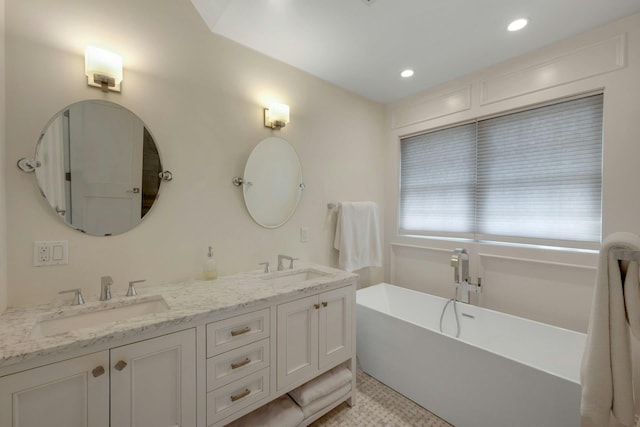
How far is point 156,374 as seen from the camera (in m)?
1.06

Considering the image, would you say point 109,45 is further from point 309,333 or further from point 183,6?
point 309,333

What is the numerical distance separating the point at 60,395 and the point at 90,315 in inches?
14.9

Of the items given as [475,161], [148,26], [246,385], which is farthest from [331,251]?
[148,26]

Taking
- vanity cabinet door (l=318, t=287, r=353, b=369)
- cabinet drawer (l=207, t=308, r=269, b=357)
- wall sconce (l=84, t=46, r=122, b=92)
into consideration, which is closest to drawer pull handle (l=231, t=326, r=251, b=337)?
cabinet drawer (l=207, t=308, r=269, b=357)

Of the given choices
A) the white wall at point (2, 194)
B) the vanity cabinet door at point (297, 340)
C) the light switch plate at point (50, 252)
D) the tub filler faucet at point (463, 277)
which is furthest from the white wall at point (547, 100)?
the white wall at point (2, 194)

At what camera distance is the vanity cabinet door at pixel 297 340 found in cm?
143

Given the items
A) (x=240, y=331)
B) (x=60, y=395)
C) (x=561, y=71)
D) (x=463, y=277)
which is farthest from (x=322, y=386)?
(x=561, y=71)

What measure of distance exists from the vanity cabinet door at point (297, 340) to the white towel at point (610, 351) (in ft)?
3.81

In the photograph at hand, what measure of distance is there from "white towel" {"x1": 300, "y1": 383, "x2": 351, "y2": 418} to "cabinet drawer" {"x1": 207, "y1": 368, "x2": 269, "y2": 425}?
1.09 feet

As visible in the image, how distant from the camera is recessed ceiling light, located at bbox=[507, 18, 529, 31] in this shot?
167 centimetres

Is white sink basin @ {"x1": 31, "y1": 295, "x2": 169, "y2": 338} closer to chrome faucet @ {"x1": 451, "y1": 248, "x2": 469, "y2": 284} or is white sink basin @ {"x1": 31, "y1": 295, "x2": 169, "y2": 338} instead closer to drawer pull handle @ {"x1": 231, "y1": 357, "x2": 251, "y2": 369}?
drawer pull handle @ {"x1": 231, "y1": 357, "x2": 251, "y2": 369}

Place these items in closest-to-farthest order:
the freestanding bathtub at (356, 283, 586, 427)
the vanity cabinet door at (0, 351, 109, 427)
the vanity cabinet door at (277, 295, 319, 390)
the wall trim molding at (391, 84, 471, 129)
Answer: the vanity cabinet door at (0, 351, 109, 427)
the freestanding bathtub at (356, 283, 586, 427)
the vanity cabinet door at (277, 295, 319, 390)
the wall trim molding at (391, 84, 471, 129)

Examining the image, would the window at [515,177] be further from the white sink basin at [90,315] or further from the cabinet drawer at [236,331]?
the white sink basin at [90,315]

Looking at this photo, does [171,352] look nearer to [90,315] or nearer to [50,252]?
[90,315]
